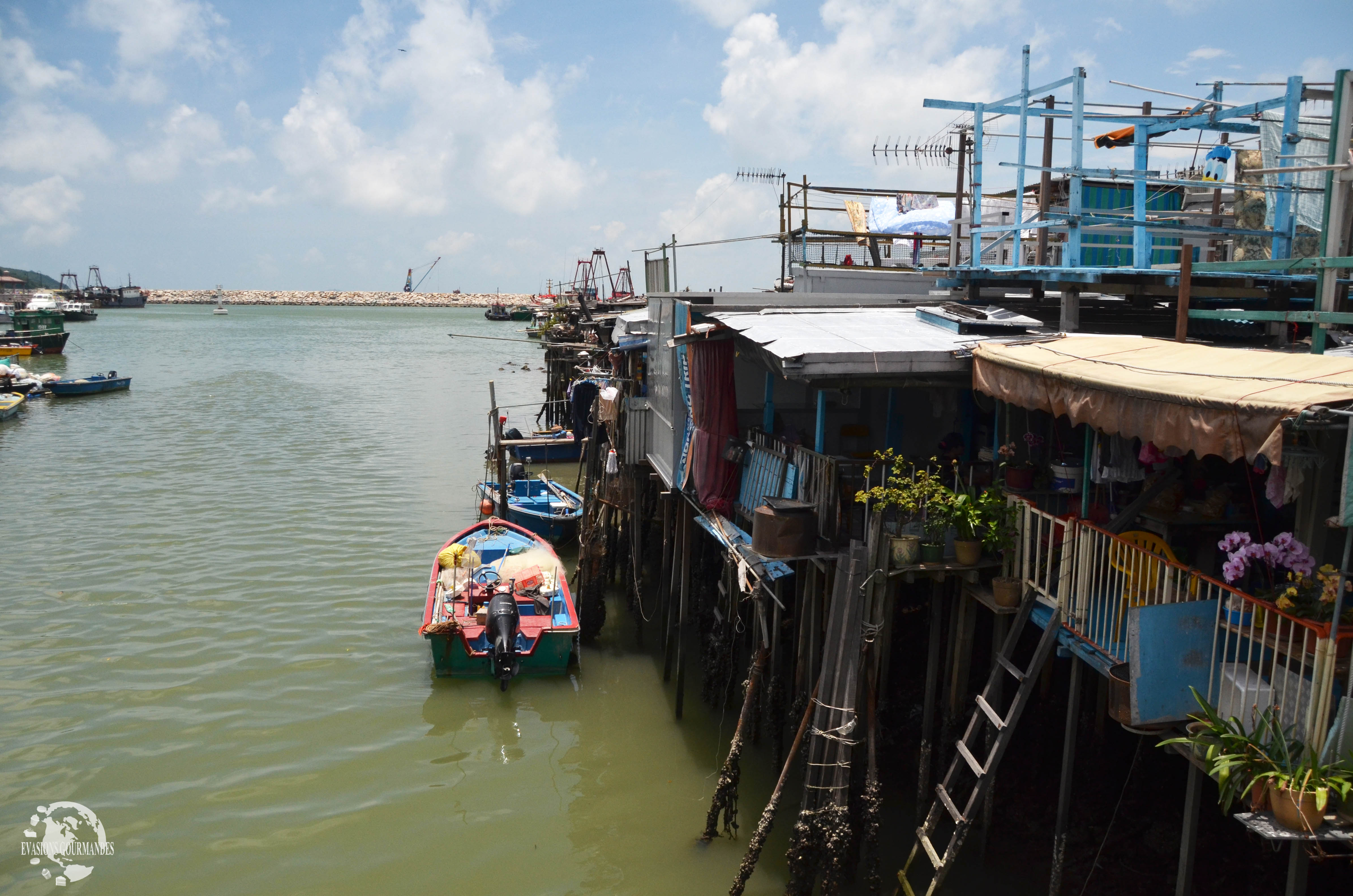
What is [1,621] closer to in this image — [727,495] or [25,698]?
[25,698]

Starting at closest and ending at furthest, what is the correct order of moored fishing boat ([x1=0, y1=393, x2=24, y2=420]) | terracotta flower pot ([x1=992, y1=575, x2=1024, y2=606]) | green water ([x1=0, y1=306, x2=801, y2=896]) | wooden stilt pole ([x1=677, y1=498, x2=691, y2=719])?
terracotta flower pot ([x1=992, y1=575, x2=1024, y2=606]) → green water ([x1=0, y1=306, x2=801, y2=896]) → wooden stilt pole ([x1=677, y1=498, x2=691, y2=719]) → moored fishing boat ([x1=0, y1=393, x2=24, y2=420])

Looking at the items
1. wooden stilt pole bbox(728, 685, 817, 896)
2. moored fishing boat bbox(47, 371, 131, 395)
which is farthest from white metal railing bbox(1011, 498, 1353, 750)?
moored fishing boat bbox(47, 371, 131, 395)

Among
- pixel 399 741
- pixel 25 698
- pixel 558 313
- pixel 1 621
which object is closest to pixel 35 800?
pixel 25 698

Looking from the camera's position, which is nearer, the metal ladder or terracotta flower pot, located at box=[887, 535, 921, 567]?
the metal ladder

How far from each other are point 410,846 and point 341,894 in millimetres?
835

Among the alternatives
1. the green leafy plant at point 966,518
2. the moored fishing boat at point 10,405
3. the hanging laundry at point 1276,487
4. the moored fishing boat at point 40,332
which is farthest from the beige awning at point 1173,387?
the moored fishing boat at point 40,332

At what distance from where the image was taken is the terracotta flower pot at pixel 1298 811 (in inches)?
183

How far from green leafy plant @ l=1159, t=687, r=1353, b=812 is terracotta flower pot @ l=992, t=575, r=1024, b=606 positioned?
1.88m

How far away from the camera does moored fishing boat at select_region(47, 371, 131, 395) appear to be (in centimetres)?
4106

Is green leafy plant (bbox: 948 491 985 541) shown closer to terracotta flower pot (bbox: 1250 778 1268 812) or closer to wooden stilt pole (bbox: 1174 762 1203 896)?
wooden stilt pole (bbox: 1174 762 1203 896)

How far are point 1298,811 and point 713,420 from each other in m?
6.66

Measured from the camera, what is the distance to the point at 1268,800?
16.2 ft

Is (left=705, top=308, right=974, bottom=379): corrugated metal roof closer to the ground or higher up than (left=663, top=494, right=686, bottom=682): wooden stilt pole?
higher up

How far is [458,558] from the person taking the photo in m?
14.3
